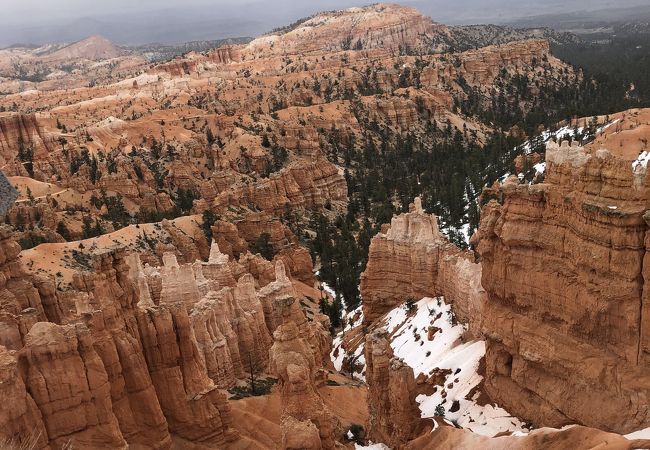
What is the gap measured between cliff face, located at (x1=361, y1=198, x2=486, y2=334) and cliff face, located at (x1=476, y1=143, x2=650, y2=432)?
30.6ft

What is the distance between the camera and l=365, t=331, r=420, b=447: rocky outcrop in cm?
1705

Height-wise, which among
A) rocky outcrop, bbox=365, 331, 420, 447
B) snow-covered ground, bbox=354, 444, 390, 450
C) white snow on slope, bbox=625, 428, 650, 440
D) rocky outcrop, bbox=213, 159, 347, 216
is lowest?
rocky outcrop, bbox=213, 159, 347, 216

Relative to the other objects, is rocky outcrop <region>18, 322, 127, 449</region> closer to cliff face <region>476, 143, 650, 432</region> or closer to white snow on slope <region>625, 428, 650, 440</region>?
cliff face <region>476, 143, 650, 432</region>

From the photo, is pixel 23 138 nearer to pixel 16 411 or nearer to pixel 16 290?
pixel 16 290

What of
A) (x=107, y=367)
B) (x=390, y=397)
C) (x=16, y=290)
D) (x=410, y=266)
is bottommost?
(x=410, y=266)

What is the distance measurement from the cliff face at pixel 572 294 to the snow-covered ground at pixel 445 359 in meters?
0.86

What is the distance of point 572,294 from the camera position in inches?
583

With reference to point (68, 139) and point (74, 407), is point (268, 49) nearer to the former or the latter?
point (68, 139)

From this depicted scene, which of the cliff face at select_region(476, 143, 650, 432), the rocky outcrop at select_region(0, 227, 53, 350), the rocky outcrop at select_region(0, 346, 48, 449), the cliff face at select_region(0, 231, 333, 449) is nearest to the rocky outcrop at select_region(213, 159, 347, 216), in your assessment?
the rocky outcrop at select_region(0, 227, 53, 350)

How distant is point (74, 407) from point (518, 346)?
11.5m

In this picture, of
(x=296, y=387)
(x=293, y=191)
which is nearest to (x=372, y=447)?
(x=296, y=387)

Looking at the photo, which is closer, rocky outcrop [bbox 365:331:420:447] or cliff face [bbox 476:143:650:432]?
cliff face [bbox 476:143:650:432]

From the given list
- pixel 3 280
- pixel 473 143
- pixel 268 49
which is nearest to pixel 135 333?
pixel 3 280

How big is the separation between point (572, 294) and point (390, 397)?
6045 millimetres
